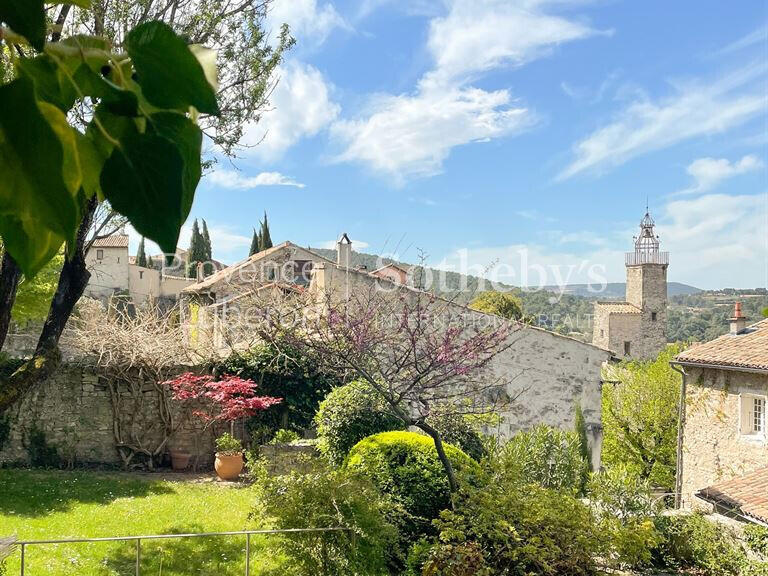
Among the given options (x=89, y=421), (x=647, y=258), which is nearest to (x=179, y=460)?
(x=89, y=421)

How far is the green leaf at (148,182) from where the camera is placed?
340mm

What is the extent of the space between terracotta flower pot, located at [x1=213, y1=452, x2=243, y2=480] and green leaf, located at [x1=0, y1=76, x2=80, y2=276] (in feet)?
37.1

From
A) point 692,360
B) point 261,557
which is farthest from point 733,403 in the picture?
point 261,557

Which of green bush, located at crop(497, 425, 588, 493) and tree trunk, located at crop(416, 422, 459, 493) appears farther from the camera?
green bush, located at crop(497, 425, 588, 493)

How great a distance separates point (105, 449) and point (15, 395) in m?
6.03

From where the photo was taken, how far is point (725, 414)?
555 inches

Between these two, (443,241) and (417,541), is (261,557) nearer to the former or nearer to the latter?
Result: (417,541)

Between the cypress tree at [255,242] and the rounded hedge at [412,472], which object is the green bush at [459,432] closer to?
the rounded hedge at [412,472]

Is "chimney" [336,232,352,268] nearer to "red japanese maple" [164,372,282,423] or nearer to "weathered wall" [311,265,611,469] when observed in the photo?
"weathered wall" [311,265,611,469]

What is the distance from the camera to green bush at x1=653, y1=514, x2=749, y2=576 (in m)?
8.73

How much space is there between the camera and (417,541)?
A: 6910 mm

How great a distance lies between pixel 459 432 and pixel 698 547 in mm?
4172

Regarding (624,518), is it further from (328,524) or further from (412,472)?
(328,524)

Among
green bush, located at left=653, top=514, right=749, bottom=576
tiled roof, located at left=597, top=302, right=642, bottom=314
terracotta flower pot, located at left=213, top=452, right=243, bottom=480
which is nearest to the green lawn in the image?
terracotta flower pot, located at left=213, top=452, right=243, bottom=480
